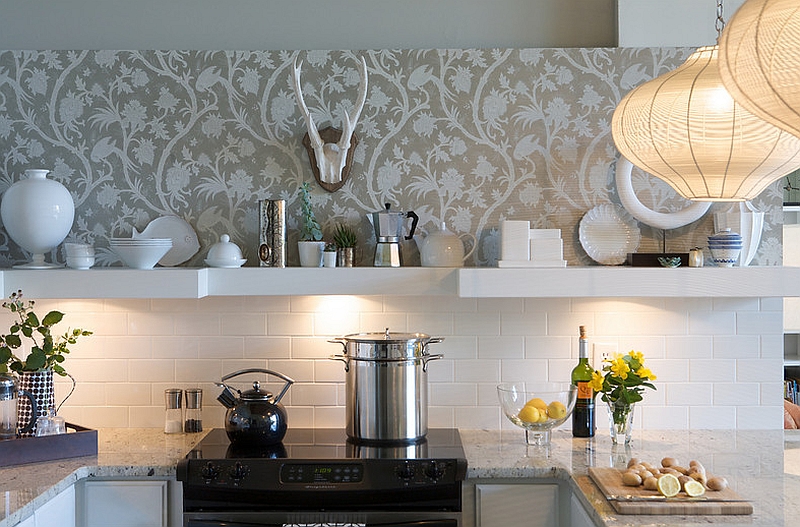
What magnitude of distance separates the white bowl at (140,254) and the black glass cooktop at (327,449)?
26.8 inches

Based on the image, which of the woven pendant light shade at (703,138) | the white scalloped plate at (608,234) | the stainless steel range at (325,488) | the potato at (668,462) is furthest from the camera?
the white scalloped plate at (608,234)

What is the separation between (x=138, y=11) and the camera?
3.82m

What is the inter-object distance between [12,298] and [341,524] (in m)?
1.44

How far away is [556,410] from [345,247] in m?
1.02

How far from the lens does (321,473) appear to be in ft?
10.4

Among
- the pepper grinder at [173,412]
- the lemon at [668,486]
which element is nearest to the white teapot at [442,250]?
the pepper grinder at [173,412]

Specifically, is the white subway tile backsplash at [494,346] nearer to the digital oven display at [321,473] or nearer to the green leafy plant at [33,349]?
the digital oven display at [321,473]

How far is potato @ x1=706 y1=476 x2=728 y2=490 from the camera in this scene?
8.93 feet

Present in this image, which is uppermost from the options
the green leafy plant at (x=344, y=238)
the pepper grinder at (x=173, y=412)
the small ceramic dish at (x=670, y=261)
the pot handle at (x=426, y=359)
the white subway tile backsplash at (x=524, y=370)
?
the green leafy plant at (x=344, y=238)

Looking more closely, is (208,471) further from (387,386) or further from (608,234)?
(608,234)

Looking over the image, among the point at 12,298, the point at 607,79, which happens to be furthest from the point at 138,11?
the point at 607,79

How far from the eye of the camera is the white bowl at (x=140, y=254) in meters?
3.49

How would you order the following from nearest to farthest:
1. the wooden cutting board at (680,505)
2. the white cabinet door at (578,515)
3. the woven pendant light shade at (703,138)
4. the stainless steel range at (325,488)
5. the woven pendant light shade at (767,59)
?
the woven pendant light shade at (767,59) < the woven pendant light shade at (703,138) < the wooden cutting board at (680,505) < the white cabinet door at (578,515) < the stainless steel range at (325,488)

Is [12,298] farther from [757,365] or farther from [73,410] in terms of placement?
[757,365]
